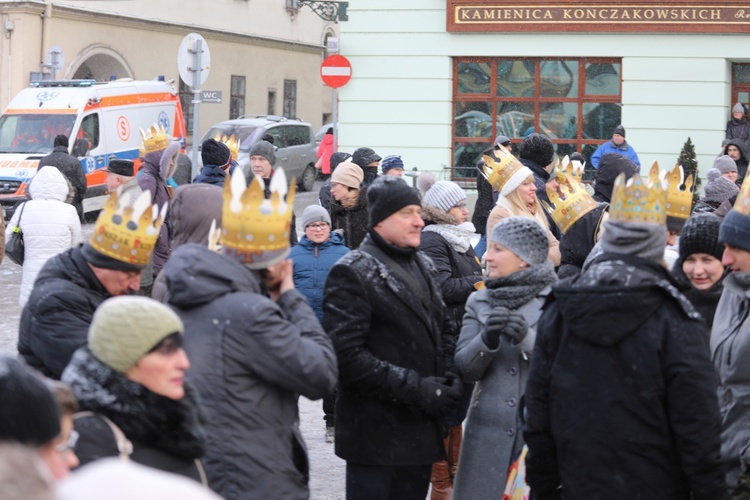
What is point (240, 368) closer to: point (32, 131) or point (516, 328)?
point (516, 328)

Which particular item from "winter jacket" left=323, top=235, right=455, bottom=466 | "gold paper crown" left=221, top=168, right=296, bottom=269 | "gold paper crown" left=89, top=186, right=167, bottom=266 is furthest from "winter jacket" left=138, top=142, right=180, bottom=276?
"gold paper crown" left=221, top=168, right=296, bottom=269

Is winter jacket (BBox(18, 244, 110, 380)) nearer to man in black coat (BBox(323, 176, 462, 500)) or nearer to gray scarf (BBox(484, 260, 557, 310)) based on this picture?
man in black coat (BBox(323, 176, 462, 500))

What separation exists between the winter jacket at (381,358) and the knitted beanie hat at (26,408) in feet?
8.56

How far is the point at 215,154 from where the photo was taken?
9734mm

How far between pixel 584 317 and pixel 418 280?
1386 millimetres

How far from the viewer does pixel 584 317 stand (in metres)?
4.22

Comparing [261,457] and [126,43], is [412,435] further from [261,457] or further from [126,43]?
[126,43]

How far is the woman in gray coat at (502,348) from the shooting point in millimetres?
5492

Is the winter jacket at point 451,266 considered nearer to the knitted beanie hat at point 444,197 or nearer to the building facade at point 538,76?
the knitted beanie hat at point 444,197

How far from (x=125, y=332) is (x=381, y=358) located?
1978mm

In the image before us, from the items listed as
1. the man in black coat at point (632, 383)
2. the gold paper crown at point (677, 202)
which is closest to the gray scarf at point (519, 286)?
the man in black coat at point (632, 383)

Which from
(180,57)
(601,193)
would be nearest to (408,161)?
(180,57)

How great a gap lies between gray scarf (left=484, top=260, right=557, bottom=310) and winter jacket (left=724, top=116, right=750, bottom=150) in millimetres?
14003

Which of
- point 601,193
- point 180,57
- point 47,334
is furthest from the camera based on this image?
point 180,57
